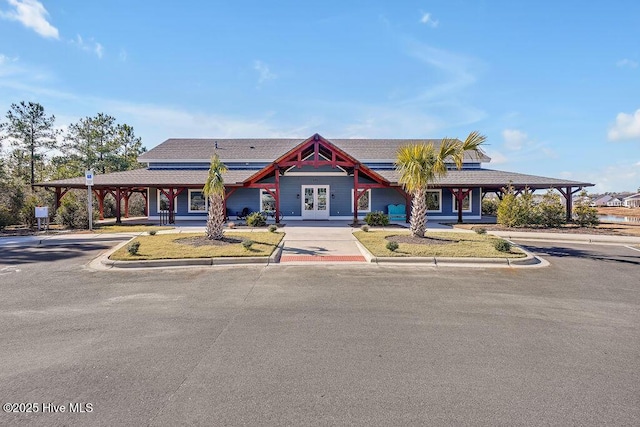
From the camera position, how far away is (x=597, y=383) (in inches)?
139

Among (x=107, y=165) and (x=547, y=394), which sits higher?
(x=107, y=165)

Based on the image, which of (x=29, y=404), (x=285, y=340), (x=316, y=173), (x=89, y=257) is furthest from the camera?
(x=316, y=173)

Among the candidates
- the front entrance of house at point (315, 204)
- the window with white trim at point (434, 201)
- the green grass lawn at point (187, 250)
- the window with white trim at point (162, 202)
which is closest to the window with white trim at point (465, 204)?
the window with white trim at point (434, 201)

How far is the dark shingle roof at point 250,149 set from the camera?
27.4 metres

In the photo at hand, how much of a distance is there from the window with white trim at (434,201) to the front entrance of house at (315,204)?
8.23 metres

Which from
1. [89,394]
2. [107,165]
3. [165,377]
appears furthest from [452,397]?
[107,165]

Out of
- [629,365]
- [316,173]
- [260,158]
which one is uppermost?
[260,158]

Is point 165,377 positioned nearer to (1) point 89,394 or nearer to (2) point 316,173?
(1) point 89,394

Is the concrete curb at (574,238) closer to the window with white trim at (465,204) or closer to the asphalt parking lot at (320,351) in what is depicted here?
the asphalt parking lot at (320,351)

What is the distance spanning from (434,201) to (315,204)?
9.51 m

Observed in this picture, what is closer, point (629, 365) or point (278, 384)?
point (278, 384)

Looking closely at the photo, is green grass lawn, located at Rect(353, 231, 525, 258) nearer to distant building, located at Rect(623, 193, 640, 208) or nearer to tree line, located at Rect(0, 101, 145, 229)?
tree line, located at Rect(0, 101, 145, 229)

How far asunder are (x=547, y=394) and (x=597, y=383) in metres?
0.70

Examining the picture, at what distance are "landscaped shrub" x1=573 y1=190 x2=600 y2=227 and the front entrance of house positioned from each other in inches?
629
